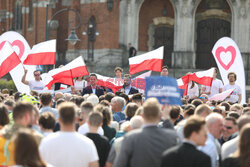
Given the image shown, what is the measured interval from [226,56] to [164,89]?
1027cm

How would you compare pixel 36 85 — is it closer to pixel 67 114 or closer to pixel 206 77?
pixel 206 77

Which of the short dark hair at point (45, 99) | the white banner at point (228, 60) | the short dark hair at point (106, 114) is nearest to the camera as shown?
the short dark hair at point (106, 114)

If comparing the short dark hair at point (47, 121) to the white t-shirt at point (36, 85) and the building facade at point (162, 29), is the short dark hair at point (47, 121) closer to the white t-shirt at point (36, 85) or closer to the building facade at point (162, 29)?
the white t-shirt at point (36, 85)

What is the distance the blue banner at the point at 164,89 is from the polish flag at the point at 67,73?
9.84 metres

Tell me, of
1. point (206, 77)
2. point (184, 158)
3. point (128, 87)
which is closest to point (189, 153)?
point (184, 158)

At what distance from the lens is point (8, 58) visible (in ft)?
56.6

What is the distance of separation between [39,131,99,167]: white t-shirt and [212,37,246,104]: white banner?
36.3 feet

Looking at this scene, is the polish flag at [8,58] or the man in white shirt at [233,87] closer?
the man in white shirt at [233,87]

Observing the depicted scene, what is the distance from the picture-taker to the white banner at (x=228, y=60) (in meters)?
17.4

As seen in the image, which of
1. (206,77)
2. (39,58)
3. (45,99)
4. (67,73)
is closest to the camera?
(45,99)

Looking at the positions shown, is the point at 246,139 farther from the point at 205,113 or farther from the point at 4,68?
the point at 4,68

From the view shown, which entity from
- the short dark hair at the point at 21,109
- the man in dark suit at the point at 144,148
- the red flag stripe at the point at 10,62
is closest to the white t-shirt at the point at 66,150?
the man in dark suit at the point at 144,148

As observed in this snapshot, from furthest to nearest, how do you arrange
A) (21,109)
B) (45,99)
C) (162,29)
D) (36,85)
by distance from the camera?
(162,29)
(36,85)
(45,99)
(21,109)

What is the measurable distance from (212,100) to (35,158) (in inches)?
425
